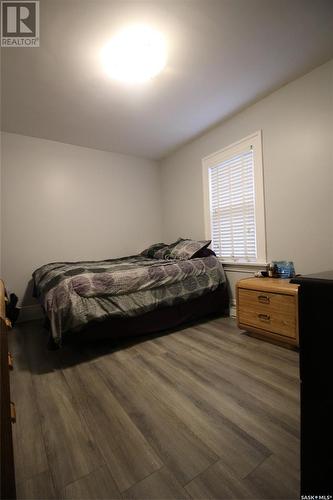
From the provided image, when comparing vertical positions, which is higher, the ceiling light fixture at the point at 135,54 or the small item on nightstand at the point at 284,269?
the ceiling light fixture at the point at 135,54

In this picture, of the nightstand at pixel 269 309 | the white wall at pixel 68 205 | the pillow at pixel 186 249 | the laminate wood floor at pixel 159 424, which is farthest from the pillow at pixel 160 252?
the laminate wood floor at pixel 159 424

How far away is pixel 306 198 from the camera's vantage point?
2.07 meters

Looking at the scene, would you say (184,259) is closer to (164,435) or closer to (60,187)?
(164,435)

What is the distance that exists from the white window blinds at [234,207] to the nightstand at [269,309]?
645mm

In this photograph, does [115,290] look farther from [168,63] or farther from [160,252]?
[168,63]

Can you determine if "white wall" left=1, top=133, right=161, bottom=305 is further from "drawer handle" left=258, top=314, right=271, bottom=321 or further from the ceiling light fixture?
"drawer handle" left=258, top=314, right=271, bottom=321

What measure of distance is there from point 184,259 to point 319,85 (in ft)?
6.91

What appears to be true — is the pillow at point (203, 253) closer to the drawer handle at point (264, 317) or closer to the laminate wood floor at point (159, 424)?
the drawer handle at point (264, 317)

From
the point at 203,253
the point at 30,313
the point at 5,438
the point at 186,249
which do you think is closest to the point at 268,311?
the point at 203,253

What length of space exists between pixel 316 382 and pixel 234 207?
2386 millimetres

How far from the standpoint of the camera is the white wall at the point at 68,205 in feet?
9.47

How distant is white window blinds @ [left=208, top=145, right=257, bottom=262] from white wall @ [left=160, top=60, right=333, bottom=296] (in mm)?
214

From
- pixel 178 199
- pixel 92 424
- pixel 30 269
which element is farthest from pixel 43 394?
pixel 178 199

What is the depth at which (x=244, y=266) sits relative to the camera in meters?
2.71
